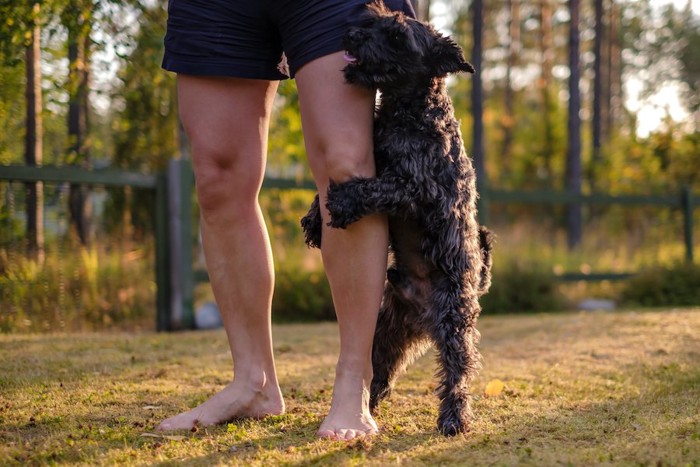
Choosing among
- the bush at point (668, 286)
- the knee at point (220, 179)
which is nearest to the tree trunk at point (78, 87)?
the knee at point (220, 179)

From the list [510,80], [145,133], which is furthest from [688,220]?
[510,80]

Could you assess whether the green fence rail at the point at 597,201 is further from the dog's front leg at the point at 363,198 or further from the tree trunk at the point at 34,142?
the dog's front leg at the point at 363,198

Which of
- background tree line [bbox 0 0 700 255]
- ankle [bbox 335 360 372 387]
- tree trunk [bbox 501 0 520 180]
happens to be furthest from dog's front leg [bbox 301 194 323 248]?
tree trunk [bbox 501 0 520 180]

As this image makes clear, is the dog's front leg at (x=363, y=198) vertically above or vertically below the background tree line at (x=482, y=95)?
below

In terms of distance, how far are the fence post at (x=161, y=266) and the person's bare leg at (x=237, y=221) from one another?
3.77 metres

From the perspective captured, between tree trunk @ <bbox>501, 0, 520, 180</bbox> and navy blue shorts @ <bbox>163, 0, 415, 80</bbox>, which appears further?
tree trunk @ <bbox>501, 0, 520, 180</bbox>

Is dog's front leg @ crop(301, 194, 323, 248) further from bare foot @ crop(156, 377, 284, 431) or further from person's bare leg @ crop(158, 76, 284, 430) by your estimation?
bare foot @ crop(156, 377, 284, 431)

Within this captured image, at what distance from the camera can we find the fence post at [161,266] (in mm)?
6559

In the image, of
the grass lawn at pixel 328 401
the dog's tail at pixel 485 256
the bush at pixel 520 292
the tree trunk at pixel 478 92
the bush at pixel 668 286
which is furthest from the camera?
the tree trunk at pixel 478 92

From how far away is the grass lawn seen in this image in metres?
2.32

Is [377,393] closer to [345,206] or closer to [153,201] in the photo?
[345,206]

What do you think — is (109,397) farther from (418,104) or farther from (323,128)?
(418,104)

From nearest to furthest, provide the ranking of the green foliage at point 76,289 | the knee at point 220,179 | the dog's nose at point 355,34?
1. the dog's nose at point 355,34
2. the knee at point 220,179
3. the green foliage at point 76,289

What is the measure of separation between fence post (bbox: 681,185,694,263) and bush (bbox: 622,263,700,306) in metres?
0.44
